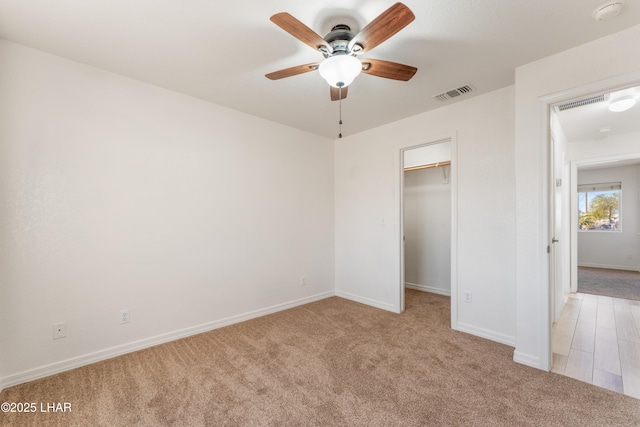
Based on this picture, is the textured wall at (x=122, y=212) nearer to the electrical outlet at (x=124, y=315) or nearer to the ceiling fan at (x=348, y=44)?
the electrical outlet at (x=124, y=315)

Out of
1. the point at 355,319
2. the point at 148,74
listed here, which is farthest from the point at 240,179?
the point at 355,319

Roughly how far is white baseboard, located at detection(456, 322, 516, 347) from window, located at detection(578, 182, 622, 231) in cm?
629

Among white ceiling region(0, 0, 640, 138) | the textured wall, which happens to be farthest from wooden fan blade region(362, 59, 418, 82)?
the textured wall

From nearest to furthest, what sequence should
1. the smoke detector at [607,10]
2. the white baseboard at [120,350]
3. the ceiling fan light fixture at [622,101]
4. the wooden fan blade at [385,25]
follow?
the wooden fan blade at [385,25] < the smoke detector at [607,10] < the white baseboard at [120,350] < the ceiling fan light fixture at [622,101]

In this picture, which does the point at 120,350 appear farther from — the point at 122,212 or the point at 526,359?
the point at 526,359

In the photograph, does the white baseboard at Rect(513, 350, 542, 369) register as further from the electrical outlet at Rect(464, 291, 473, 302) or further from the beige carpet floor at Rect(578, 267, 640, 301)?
the beige carpet floor at Rect(578, 267, 640, 301)

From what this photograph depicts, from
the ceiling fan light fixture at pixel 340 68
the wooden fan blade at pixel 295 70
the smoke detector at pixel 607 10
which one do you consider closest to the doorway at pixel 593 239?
the smoke detector at pixel 607 10

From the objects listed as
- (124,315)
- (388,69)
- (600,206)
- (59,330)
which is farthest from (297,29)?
(600,206)

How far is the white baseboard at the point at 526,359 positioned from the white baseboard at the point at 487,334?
334mm

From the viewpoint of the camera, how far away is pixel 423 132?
3352 millimetres

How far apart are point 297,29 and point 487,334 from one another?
10.5 ft

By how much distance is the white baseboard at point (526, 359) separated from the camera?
2229mm

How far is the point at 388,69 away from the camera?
1889mm

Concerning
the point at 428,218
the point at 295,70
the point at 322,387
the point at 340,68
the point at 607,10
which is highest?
the point at 607,10
